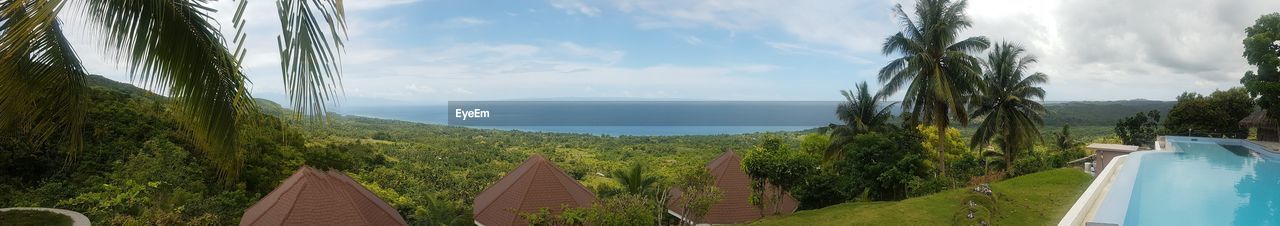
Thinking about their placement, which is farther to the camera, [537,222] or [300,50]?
[537,222]

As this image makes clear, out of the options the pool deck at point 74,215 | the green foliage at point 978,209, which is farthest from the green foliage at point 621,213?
the pool deck at point 74,215

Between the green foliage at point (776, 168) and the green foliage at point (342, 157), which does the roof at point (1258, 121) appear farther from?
the green foliage at point (342, 157)

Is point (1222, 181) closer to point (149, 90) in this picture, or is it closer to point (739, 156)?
point (739, 156)

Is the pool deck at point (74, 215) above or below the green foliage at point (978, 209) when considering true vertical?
below

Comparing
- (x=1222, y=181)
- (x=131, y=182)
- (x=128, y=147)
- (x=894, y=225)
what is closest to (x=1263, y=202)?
(x=1222, y=181)


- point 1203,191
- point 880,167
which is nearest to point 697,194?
point 880,167

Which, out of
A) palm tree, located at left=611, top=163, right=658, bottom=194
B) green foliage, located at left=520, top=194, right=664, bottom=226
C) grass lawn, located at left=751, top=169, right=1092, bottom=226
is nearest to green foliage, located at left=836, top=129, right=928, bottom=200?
grass lawn, located at left=751, top=169, right=1092, bottom=226
